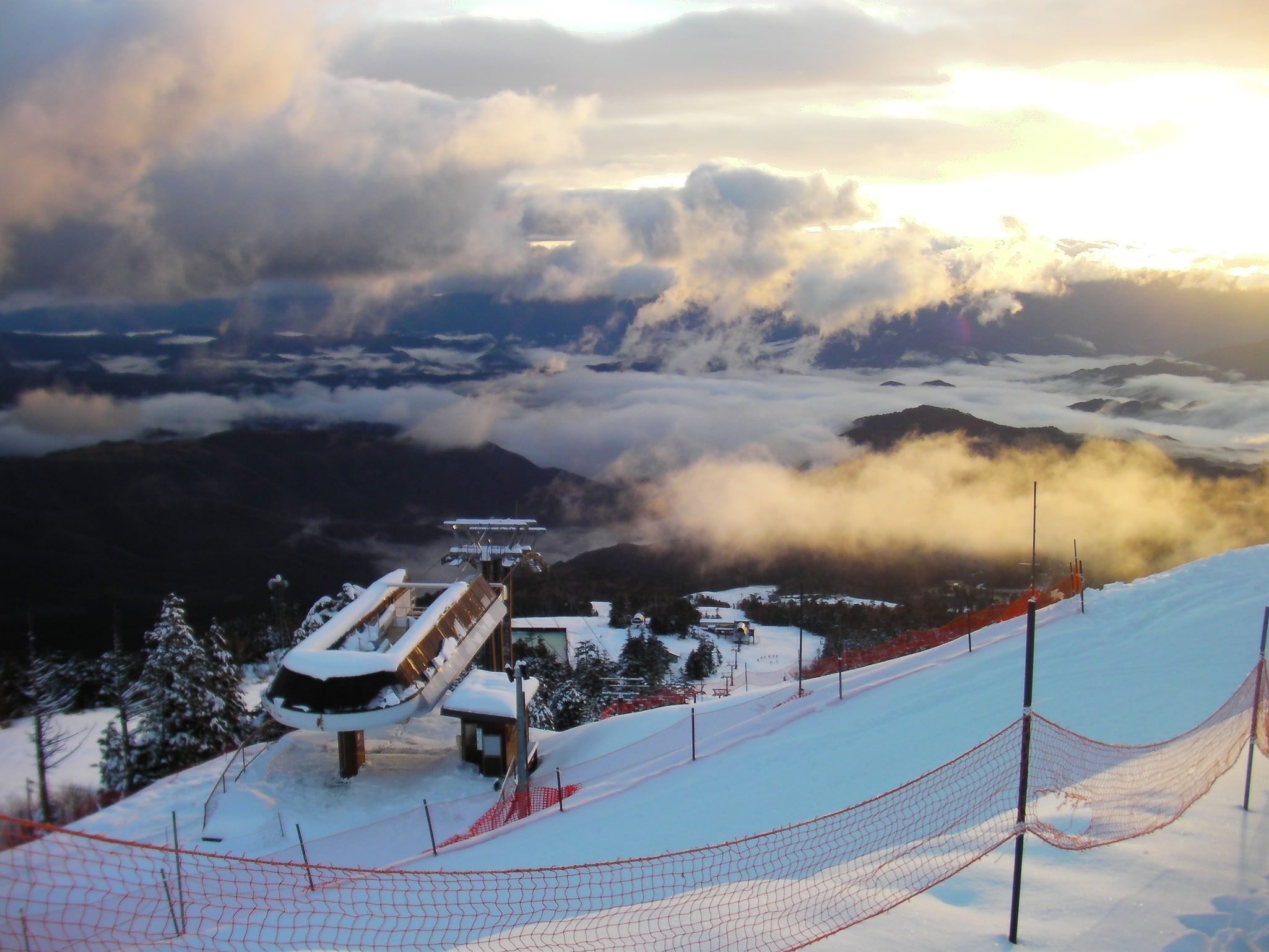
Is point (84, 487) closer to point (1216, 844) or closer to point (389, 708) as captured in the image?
point (389, 708)

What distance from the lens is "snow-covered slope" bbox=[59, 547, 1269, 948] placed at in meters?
6.40

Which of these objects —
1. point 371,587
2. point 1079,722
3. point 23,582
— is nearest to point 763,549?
point 23,582

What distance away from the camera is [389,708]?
20734 millimetres

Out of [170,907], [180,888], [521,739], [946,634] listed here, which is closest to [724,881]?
[180,888]

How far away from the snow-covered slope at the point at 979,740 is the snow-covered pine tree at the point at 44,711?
8.57 meters

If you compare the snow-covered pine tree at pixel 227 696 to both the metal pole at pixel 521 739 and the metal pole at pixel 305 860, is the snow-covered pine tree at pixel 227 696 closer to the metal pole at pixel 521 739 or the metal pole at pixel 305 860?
the metal pole at pixel 305 860

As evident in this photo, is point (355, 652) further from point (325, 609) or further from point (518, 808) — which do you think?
point (325, 609)

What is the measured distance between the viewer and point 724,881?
8742mm

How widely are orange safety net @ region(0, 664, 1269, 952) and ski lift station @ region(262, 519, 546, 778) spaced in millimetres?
9004

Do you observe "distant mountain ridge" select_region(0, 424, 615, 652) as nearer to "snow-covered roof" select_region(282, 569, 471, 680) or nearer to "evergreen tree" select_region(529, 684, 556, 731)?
"evergreen tree" select_region(529, 684, 556, 731)

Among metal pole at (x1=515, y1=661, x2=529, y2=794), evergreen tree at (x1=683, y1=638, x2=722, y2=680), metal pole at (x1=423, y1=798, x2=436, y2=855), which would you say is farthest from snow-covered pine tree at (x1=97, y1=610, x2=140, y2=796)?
evergreen tree at (x1=683, y1=638, x2=722, y2=680)

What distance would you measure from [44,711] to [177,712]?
4057 millimetres

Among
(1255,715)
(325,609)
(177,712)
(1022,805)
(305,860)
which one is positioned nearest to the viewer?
(1022,805)

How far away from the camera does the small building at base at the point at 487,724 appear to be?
845 inches
